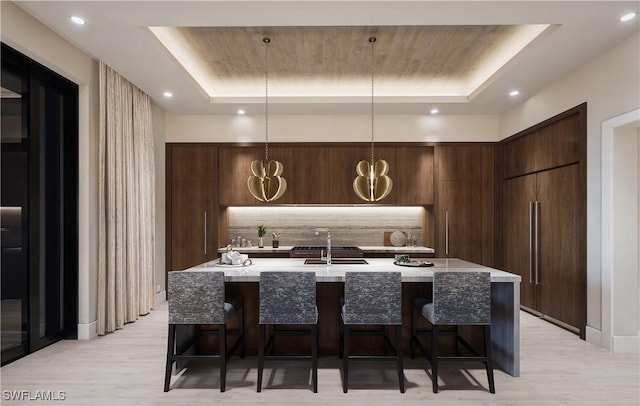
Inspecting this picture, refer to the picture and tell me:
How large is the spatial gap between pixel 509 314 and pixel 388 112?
3.60 m

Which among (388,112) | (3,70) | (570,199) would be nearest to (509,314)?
(570,199)

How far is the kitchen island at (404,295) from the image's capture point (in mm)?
3078

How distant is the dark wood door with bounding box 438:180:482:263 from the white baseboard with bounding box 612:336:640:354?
2389mm

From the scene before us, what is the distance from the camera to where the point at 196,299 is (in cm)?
288

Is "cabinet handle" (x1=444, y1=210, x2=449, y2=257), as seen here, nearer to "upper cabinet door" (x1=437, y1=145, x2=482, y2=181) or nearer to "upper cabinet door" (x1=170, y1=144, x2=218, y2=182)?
"upper cabinet door" (x1=437, y1=145, x2=482, y2=181)

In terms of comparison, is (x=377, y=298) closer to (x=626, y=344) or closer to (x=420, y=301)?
(x=420, y=301)

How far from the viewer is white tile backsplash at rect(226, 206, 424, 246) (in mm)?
6270

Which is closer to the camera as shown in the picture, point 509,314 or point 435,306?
point 435,306

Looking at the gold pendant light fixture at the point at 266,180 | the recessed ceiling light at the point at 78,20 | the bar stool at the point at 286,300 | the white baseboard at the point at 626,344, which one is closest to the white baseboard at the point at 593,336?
the white baseboard at the point at 626,344

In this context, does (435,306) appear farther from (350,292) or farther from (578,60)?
(578,60)

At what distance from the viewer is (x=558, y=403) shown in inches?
107

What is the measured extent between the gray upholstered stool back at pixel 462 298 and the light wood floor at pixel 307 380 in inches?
21.9

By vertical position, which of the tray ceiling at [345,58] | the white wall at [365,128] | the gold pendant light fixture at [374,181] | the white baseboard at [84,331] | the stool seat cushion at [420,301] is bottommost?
the white baseboard at [84,331]

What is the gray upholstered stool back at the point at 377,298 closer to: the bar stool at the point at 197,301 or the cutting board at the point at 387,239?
the bar stool at the point at 197,301
